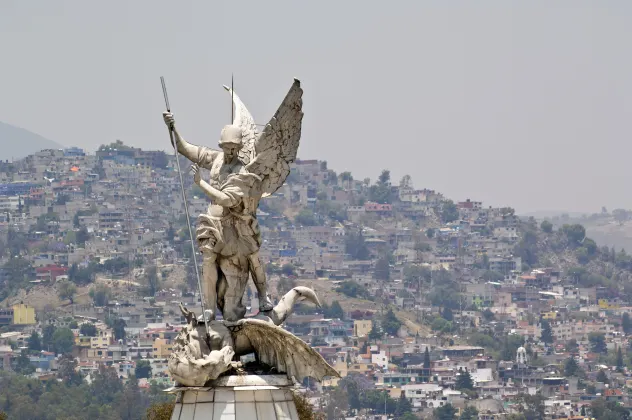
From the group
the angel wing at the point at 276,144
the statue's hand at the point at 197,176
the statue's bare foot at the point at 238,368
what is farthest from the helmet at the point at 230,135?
the statue's bare foot at the point at 238,368

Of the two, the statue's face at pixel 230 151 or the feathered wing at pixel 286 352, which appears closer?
the feathered wing at pixel 286 352

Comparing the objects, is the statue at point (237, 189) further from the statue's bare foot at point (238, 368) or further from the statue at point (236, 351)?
the statue's bare foot at point (238, 368)

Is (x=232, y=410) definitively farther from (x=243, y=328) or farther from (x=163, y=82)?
(x=163, y=82)

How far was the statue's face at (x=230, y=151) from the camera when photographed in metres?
17.9

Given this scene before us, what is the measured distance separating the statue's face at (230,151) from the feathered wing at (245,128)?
0.14 ft

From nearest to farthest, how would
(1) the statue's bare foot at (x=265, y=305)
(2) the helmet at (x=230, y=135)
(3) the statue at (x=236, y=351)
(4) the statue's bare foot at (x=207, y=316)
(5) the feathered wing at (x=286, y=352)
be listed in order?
(3) the statue at (x=236, y=351), (5) the feathered wing at (x=286, y=352), (4) the statue's bare foot at (x=207, y=316), (2) the helmet at (x=230, y=135), (1) the statue's bare foot at (x=265, y=305)

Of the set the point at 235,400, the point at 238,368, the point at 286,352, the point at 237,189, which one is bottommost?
the point at 235,400

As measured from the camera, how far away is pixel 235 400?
55.3 feet

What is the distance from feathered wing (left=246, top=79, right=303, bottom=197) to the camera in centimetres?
1772

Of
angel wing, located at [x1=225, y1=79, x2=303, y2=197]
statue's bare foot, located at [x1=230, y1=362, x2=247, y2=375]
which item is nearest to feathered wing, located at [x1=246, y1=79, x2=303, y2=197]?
angel wing, located at [x1=225, y1=79, x2=303, y2=197]

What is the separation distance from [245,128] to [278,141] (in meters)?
0.36

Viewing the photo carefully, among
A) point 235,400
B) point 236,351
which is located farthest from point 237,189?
point 235,400

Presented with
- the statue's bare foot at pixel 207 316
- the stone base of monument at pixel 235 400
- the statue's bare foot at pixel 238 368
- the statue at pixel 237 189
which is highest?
the statue at pixel 237 189

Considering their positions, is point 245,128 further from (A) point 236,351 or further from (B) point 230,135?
(A) point 236,351
